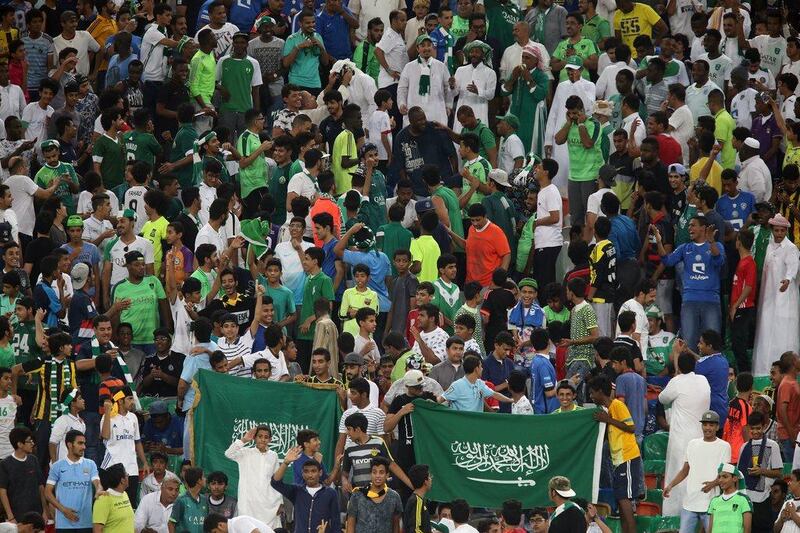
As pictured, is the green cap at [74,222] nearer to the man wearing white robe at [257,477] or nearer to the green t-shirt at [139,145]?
the green t-shirt at [139,145]

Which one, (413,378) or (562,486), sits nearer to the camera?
(562,486)

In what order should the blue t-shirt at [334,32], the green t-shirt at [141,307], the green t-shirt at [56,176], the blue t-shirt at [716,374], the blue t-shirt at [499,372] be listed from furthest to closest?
the blue t-shirt at [334,32]
the green t-shirt at [56,176]
the green t-shirt at [141,307]
the blue t-shirt at [716,374]
the blue t-shirt at [499,372]

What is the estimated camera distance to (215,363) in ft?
63.7

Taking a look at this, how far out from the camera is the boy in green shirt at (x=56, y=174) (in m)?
23.2

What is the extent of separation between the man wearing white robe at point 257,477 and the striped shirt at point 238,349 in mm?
1539

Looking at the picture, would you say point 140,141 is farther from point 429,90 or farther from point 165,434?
point 165,434

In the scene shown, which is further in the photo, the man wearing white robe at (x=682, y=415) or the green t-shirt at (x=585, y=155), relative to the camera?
the green t-shirt at (x=585, y=155)

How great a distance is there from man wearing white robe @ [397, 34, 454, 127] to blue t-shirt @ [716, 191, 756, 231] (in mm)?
4455

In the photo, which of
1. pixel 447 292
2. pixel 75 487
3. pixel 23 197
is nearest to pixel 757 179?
pixel 447 292

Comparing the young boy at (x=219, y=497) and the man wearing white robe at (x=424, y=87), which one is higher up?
the man wearing white robe at (x=424, y=87)

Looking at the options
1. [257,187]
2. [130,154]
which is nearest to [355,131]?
[257,187]

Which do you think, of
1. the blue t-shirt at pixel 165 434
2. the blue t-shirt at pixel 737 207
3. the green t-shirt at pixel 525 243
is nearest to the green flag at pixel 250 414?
the blue t-shirt at pixel 165 434

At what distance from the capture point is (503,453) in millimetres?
18719

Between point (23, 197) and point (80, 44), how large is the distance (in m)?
4.73
